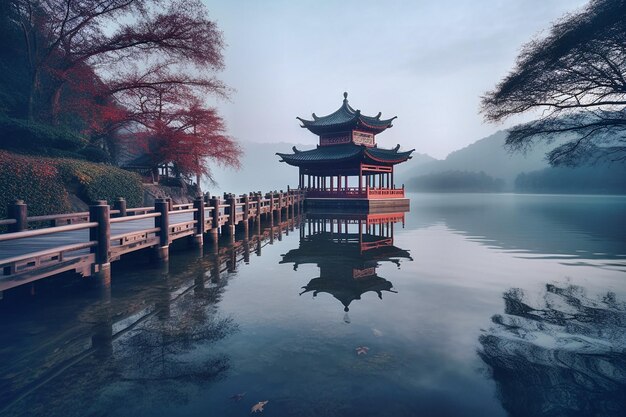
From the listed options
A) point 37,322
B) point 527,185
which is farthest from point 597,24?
point 527,185

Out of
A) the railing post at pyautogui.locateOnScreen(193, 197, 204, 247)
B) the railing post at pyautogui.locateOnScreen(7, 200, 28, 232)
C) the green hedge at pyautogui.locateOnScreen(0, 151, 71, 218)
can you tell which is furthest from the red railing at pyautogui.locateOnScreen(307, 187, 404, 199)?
the railing post at pyautogui.locateOnScreen(7, 200, 28, 232)

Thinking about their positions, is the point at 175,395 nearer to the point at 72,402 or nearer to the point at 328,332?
the point at 72,402

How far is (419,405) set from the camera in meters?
3.04

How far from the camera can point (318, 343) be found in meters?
4.29

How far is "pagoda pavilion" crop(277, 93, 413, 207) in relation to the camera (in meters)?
28.6

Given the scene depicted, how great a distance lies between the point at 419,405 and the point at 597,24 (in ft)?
30.8

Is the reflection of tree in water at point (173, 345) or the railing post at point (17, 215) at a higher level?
the railing post at point (17, 215)

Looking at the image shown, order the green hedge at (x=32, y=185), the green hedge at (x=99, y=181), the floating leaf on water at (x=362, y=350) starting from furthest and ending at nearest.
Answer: the green hedge at (x=99, y=181), the green hedge at (x=32, y=185), the floating leaf on water at (x=362, y=350)

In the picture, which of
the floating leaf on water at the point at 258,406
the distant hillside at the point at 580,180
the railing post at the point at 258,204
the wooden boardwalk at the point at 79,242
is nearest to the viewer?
the floating leaf on water at the point at 258,406

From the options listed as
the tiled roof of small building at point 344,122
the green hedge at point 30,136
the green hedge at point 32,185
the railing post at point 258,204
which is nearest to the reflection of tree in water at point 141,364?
the green hedge at point 32,185

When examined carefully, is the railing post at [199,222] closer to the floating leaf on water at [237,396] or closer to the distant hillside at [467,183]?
the floating leaf on water at [237,396]

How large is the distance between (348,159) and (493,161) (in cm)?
16000

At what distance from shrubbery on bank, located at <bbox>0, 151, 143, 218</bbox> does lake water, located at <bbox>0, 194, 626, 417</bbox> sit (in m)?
4.41

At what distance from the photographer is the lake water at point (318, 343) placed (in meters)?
3.11
